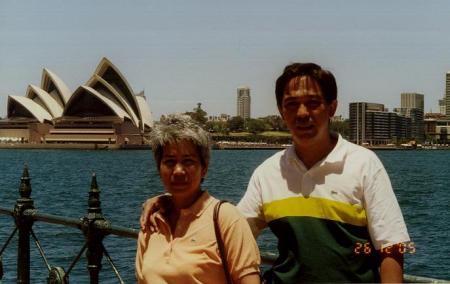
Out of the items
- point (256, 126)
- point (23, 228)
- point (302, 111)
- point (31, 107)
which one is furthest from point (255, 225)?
point (256, 126)

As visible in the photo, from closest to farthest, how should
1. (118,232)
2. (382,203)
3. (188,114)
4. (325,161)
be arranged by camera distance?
1. (382,203)
2. (325,161)
3. (188,114)
4. (118,232)

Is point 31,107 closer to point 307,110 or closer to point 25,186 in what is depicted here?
point 25,186

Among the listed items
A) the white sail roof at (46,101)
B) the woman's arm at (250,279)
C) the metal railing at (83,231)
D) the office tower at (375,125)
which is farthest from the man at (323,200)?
the office tower at (375,125)

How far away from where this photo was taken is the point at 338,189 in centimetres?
231

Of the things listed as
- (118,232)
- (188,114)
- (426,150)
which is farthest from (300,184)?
(426,150)

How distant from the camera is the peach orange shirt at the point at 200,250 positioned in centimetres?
227

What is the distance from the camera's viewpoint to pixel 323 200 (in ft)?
7.61

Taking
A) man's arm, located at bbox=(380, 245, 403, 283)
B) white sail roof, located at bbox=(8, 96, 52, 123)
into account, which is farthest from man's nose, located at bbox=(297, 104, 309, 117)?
white sail roof, located at bbox=(8, 96, 52, 123)

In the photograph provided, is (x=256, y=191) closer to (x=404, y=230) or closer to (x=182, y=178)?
(x=182, y=178)

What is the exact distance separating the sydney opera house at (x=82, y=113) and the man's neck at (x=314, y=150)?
3266 inches

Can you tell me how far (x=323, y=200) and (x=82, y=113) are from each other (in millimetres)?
95178

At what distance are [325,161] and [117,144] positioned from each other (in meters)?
106

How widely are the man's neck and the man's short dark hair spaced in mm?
154

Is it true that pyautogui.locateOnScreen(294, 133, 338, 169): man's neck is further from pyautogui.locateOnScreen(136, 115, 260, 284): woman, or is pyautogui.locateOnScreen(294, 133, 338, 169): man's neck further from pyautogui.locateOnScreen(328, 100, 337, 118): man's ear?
pyautogui.locateOnScreen(136, 115, 260, 284): woman
